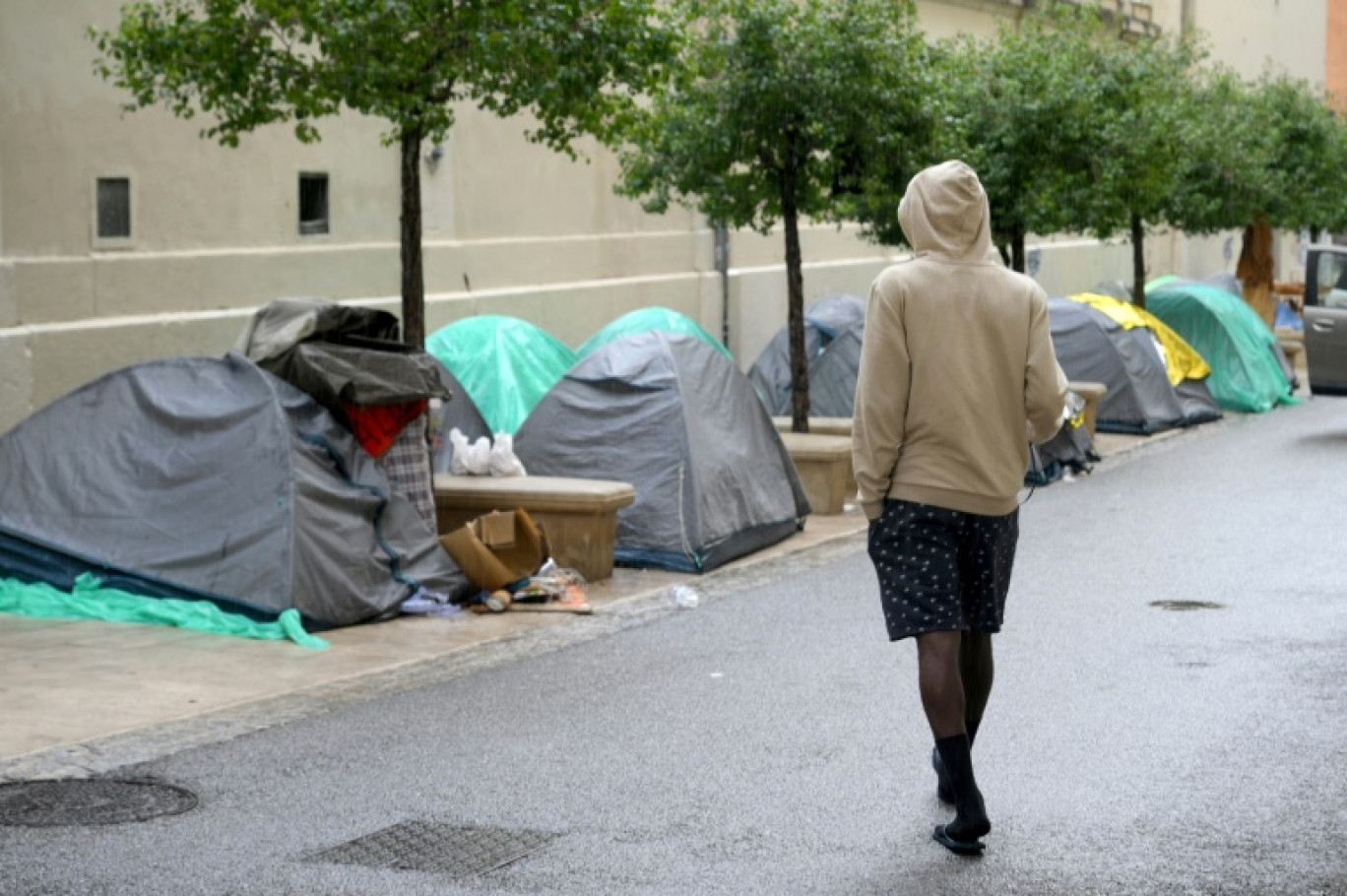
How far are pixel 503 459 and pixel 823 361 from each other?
7.30 meters

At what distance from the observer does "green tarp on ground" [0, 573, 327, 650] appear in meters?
9.83

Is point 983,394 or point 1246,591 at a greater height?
point 983,394

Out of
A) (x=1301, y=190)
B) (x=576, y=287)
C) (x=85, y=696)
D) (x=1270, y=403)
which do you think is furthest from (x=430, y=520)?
(x=1301, y=190)

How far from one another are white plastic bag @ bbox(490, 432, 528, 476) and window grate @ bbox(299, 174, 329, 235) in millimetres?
4432

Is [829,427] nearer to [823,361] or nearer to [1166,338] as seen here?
[823,361]

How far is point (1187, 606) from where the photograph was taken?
35.6 ft

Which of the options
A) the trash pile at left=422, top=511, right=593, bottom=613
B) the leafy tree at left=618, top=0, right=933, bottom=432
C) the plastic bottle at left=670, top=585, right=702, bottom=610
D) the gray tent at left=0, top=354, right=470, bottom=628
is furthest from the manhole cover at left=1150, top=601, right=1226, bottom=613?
the leafy tree at left=618, top=0, right=933, bottom=432

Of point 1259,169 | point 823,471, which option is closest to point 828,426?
Result: point 823,471

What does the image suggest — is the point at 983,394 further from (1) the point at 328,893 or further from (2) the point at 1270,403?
(2) the point at 1270,403

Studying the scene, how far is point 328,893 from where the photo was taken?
5625 millimetres

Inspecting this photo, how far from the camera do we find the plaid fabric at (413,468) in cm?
1116

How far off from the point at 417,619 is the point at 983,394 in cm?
517

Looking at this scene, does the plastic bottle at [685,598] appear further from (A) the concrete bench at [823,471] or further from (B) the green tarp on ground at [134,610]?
(A) the concrete bench at [823,471]

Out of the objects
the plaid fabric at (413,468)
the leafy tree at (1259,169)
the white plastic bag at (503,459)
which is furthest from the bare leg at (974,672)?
the leafy tree at (1259,169)
